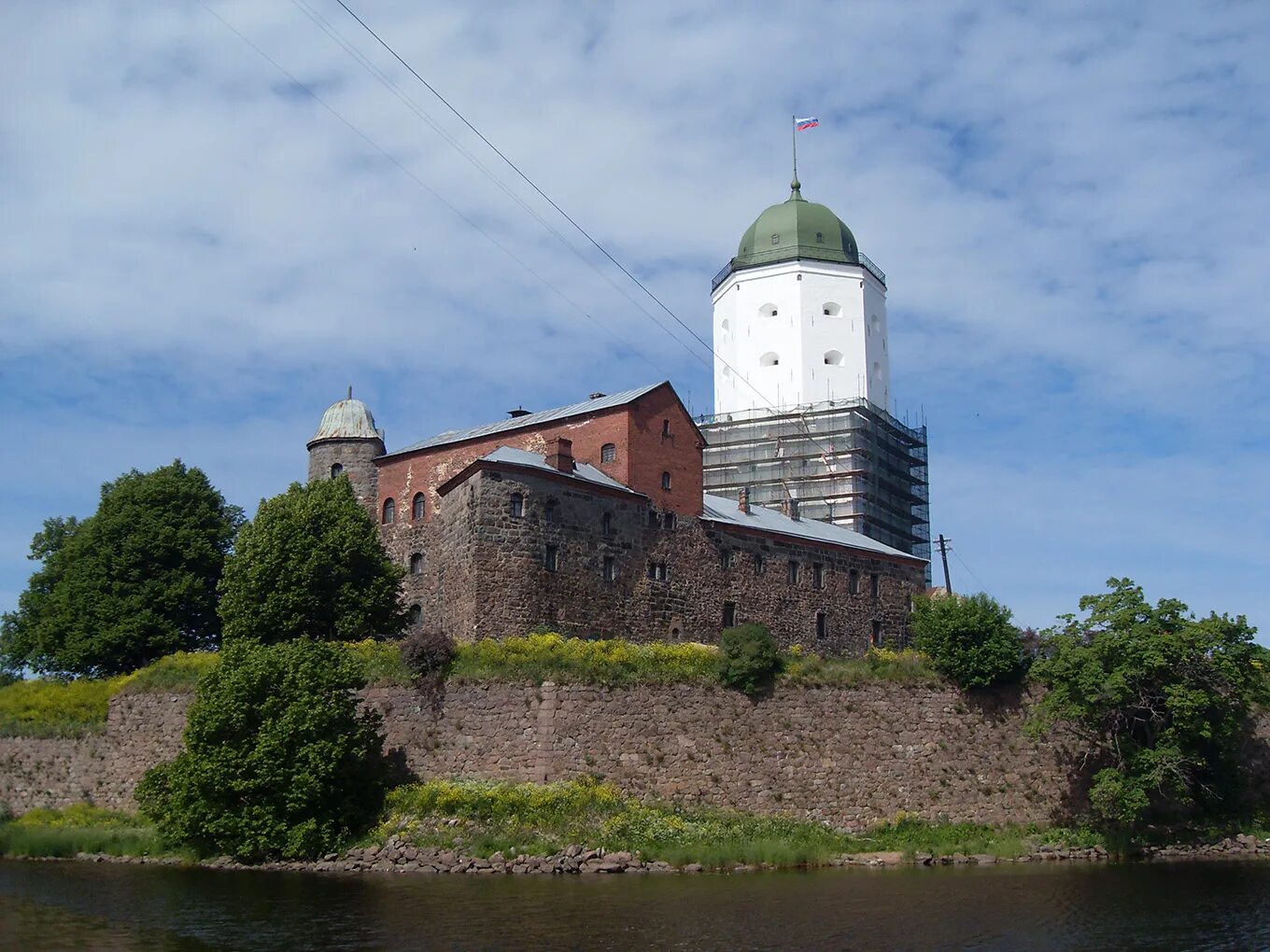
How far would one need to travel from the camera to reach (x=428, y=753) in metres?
35.2

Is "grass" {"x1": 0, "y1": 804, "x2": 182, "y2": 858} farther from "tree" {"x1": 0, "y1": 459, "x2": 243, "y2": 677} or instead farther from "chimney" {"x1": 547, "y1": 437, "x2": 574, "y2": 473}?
"chimney" {"x1": 547, "y1": 437, "x2": 574, "y2": 473}

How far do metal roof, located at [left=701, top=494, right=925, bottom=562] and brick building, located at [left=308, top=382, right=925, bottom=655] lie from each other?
0.13 metres

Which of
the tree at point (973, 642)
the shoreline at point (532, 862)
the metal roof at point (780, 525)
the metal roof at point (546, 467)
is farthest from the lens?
the metal roof at point (780, 525)

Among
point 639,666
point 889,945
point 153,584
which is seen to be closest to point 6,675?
point 153,584

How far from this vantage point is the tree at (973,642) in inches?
1487

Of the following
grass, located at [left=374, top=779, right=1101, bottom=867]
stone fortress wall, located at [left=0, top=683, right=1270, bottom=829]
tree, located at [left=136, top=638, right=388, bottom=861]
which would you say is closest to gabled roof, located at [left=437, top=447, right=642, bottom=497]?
stone fortress wall, located at [left=0, top=683, right=1270, bottom=829]

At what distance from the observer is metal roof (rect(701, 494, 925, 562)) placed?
48862 millimetres

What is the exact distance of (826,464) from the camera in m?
67.6

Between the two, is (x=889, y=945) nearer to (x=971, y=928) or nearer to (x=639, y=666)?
(x=971, y=928)

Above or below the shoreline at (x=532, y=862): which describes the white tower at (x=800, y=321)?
above

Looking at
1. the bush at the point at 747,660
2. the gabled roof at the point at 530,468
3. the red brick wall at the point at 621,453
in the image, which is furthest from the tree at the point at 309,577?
the bush at the point at 747,660

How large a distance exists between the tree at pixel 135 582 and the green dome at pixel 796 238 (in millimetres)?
36247

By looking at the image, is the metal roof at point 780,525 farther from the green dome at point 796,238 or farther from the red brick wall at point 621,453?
the green dome at point 796,238

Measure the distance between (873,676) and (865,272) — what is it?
38760 millimetres
